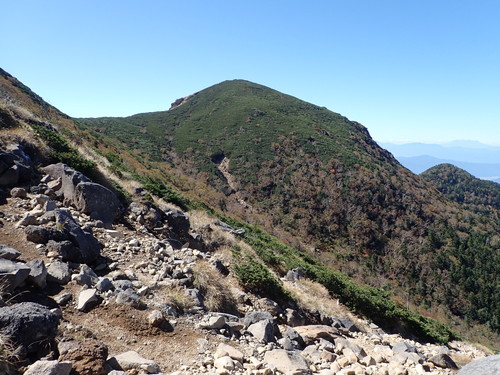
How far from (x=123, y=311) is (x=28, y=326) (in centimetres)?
155

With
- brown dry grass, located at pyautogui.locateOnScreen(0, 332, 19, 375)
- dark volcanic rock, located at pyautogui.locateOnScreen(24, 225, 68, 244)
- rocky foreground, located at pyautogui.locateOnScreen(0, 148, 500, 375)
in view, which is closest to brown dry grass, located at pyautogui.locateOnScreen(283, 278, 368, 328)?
rocky foreground, located at pyautogui.locateOnScreen(0, 148, 500, 375)

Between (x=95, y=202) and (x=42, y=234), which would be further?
(x=95, y=202)

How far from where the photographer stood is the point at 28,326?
11.5 feet

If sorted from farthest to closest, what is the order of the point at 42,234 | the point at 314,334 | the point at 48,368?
the point at 314,334 < the point at 42,234 < the point at 48,368

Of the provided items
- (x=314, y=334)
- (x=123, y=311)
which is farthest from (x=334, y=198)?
(x=123, y=311)

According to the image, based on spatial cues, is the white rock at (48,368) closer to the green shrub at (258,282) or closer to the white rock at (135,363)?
the white rock at (135,363)

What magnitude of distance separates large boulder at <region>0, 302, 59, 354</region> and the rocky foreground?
1cm

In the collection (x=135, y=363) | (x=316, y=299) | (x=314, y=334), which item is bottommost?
(x=316, y=299)

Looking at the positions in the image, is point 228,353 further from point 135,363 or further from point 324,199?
point 324,199

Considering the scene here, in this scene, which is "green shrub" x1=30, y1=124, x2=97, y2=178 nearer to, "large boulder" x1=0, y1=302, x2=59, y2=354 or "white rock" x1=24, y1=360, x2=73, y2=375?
"large boulder" x1=0, y1=302, x2=59, y2=354

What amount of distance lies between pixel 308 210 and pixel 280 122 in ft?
88.4

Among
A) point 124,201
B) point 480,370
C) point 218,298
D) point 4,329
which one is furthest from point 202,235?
point 480,370

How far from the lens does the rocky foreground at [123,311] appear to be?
3.69 metres

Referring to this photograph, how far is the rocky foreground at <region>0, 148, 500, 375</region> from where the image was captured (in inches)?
145
